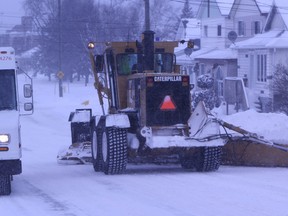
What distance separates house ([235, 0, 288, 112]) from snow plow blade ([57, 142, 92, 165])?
20.3 m

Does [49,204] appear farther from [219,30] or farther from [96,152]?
[219,30]

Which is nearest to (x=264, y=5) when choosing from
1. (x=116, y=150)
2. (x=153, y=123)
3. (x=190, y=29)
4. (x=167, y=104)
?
(x=190, y=29)

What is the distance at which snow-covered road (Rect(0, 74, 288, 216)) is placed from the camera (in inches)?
433

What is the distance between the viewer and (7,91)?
44.1 feet

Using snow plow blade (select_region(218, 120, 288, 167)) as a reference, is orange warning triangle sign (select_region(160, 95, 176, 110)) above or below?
above

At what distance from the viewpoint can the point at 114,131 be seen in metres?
15.4

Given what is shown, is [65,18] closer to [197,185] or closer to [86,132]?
[86,132]

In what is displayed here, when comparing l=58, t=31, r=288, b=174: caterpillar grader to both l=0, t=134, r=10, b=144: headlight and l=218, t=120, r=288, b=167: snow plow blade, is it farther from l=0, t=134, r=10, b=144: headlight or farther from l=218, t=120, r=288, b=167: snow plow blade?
l=0, t=134, r=10, b=144: headlight

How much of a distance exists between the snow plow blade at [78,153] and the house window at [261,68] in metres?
24.2

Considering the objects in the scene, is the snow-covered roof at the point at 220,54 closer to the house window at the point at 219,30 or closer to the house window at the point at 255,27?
the house window at the point at 255,27

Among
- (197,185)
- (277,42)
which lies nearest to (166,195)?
(197,185)

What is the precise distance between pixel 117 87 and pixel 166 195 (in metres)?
4.89

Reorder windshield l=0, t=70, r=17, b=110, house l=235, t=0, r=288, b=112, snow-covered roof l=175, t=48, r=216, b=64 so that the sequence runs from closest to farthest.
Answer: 1. windshield l=0, t=70, r=17, b=110
2. house l=235, t=0, r=288, b=112
3. snow-covered roof l=175, t=48, r=216, b=64

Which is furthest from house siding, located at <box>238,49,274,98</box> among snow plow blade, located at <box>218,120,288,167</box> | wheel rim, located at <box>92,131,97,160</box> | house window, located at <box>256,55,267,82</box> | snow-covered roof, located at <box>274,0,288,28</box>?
wheel rim, located at <box>92,131,97,160</box>
